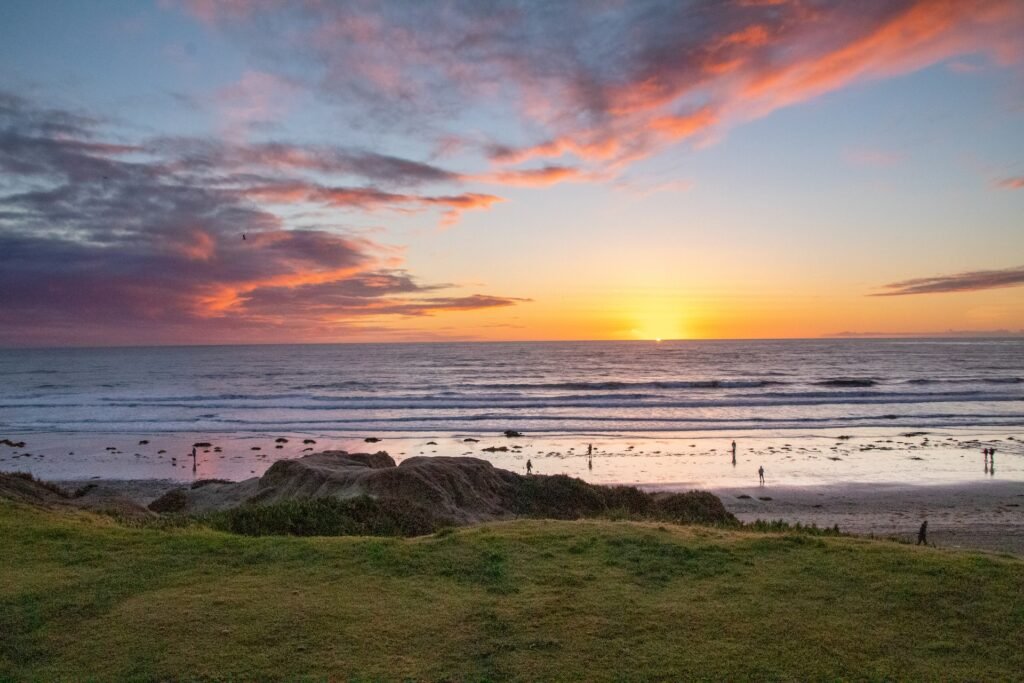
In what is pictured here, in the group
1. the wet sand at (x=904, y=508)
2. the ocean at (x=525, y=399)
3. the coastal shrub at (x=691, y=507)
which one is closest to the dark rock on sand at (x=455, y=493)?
the coastal shrub at (x=691, y=507)

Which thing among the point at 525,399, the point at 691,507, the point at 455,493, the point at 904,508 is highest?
the point at 525,399

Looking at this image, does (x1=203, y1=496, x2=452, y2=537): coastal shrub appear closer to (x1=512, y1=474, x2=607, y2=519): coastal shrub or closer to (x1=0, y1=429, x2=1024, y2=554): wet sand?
(x1=512, y1=474, x2=607, y2=519): coastal shrub

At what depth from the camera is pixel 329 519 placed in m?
12.3

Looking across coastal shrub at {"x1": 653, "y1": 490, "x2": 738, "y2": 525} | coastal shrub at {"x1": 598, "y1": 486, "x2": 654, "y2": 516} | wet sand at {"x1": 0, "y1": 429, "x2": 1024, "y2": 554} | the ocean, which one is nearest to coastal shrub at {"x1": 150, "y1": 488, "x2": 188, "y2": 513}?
wet sand at {"x1": 0, "y1": 429, "x2": 1024, "y2": 554}

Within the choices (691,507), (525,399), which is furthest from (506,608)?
(525,399)

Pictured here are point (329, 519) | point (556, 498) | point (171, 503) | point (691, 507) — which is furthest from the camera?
point (171, 503)

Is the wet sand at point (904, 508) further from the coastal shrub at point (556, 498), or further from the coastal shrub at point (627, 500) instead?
the coastal shrub at point (556, 498)

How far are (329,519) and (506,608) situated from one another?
21.1 feet

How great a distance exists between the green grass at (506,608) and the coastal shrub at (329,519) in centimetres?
243

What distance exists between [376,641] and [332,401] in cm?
5763

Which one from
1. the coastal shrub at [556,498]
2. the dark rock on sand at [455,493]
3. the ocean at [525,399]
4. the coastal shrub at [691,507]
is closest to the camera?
the dark rock on sand at [455,493]

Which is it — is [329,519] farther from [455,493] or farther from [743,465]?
[743,465]

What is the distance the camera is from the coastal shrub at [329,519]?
38.7ft

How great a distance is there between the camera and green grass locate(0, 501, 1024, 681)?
580 centimetres
